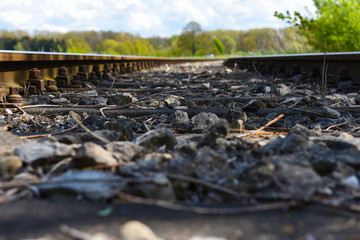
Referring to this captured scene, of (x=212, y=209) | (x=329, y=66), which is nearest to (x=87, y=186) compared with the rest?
(x=212, y=209)

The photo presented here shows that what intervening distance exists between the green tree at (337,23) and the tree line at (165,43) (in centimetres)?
140

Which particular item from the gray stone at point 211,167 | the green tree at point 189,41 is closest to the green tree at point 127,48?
the green tree at point 189,41

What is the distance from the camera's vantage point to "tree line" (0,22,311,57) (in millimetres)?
17984

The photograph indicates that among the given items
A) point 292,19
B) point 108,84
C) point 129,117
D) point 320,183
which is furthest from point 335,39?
point 320,183

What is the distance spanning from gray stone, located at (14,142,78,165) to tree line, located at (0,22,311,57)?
23.4 feet

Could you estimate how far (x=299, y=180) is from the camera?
51.5 inches

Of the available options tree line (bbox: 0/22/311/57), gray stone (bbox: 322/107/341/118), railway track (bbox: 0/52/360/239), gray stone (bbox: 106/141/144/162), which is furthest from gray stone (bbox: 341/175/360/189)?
tree line (bbox: 0/22/311/57)

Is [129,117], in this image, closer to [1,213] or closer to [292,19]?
[1,213]

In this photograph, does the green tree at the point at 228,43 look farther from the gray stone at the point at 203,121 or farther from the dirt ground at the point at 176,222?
the dirt ground at the point at 176,222

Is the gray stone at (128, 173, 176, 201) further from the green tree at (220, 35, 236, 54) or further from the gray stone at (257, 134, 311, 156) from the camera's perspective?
the green tree at (220, 35, 236, 54)

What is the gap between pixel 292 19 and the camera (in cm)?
1228

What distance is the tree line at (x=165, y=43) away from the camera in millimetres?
17984

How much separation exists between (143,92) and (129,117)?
1.74 metres

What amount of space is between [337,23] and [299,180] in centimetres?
1306
